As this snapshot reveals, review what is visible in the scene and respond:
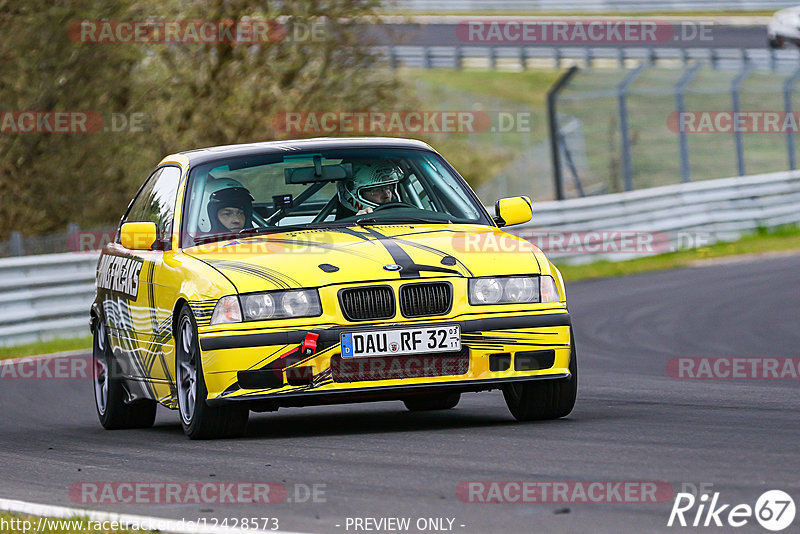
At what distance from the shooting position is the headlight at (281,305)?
7.83m

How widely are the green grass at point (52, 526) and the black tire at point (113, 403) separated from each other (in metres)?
3.72

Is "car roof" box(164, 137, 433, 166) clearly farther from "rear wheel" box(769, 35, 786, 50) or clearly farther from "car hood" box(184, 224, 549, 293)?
"rear wheel" box(769, 35, 786, 50)

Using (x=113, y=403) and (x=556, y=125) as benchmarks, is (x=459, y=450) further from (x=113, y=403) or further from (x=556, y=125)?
(x=556, y=125)

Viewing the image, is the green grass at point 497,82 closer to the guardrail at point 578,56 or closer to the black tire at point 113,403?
the guardrail at point 578,56

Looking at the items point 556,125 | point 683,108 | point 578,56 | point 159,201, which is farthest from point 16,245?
point 578,56

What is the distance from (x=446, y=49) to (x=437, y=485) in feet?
148

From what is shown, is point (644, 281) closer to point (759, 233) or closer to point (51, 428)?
point (759, 233)

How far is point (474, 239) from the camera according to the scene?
8453 millimetres

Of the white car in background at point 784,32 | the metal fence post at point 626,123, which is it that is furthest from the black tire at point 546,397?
the white car in background at point 784,32

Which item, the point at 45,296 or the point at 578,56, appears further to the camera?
the point at 578,56

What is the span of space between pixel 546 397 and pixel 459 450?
1198mm

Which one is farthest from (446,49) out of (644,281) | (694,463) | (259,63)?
(694,463)

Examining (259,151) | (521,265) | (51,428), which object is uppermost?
(259,151)

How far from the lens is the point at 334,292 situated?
25.7 feet
